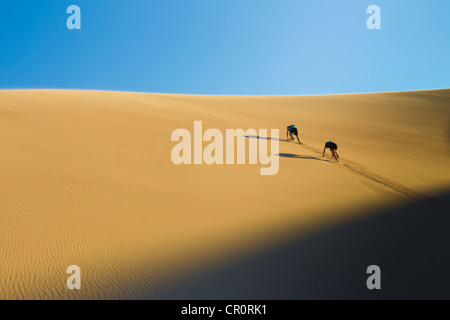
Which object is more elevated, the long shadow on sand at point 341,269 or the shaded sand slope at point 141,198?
the shaded sand slope at point 141,198

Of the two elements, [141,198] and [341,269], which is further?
[141,198]

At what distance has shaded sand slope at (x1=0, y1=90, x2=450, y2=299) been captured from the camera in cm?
345

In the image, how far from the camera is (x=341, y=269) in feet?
12.6

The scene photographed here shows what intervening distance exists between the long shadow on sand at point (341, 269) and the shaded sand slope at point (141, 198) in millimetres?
257

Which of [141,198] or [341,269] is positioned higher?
[141,198]

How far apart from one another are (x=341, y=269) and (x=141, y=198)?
3.75 m

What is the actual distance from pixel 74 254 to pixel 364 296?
3.50 meters

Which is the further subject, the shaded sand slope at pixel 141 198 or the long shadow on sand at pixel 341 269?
the shaded sand slope at pixel 141 198

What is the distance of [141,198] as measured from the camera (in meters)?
5.72

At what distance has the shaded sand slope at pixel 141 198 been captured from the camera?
3445 mm

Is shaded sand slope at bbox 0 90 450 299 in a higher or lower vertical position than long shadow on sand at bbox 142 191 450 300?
higher

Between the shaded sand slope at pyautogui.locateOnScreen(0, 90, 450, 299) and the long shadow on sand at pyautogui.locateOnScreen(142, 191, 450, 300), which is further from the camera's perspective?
the shaded sand slope at pyautogui.locateOnScreen(0, 90, 450, 299)

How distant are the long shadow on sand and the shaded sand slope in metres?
0.26
